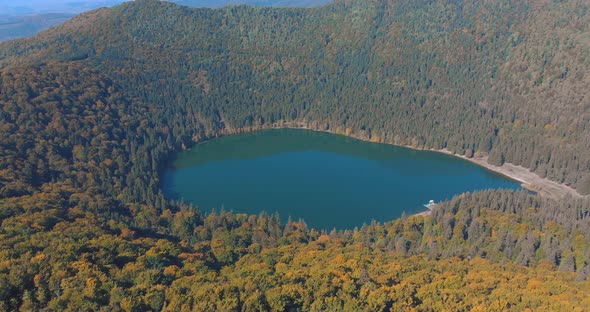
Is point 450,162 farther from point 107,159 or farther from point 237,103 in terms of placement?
point 107,159

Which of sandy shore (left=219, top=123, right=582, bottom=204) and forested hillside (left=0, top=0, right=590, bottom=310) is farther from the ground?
forested hillside (left=0, top=0, right=590, bottom=310)

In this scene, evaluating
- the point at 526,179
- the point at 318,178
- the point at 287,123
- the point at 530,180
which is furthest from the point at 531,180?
the point at 287,123

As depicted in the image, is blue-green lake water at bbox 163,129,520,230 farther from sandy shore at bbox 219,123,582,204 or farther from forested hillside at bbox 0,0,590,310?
forested hillside at bbox 0,0,590,310

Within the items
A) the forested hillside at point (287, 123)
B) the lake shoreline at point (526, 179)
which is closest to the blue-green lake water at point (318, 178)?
the lake shoreline at point (526, 179)

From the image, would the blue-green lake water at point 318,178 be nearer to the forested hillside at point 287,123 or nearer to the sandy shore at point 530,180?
the sandy shore at point 530,180

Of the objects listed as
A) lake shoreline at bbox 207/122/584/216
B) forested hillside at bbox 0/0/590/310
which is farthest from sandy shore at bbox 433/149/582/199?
forested hillside at bbox 0/0/590/310
